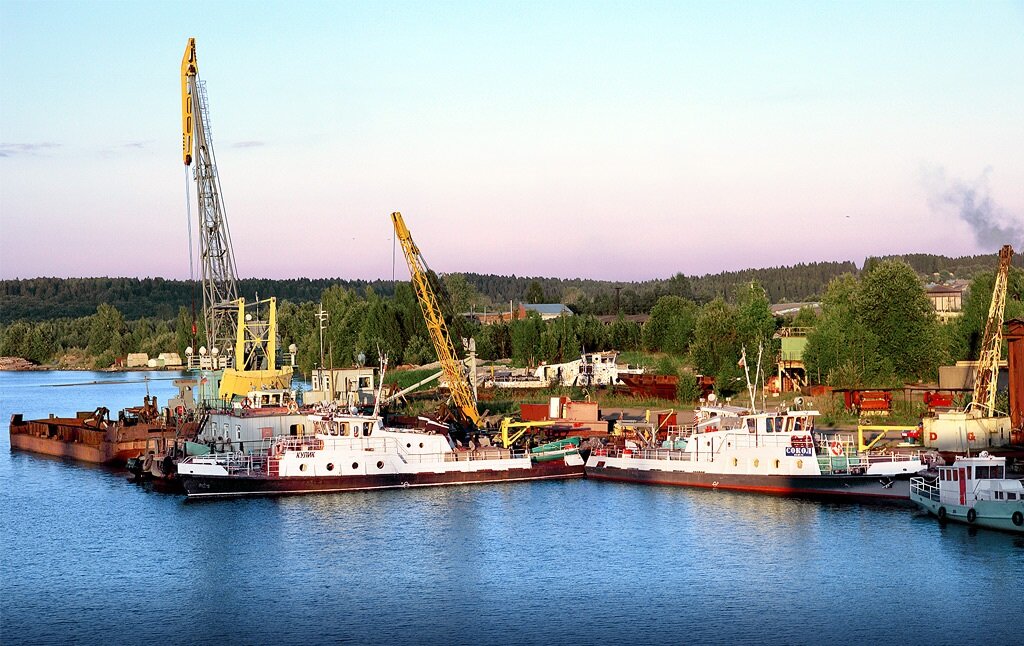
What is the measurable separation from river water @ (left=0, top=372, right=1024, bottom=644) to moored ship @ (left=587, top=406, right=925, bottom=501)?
1.15 m

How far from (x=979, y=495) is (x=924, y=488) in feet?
11.9

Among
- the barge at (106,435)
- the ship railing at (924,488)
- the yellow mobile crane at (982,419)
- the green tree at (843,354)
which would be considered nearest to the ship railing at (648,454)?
the ship railing at (924,488)

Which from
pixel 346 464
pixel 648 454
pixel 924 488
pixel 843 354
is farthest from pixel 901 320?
pixel 346 464

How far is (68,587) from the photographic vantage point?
3966 cm

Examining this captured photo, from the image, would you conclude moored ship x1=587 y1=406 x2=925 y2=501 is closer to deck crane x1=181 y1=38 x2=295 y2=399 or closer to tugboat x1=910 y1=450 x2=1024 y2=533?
tugboat x1=910 y1=450 x2=1024 y2=533

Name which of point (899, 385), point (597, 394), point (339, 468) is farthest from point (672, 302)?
point (339, 468)

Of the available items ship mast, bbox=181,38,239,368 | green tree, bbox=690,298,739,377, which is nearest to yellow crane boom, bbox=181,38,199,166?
ship mast, bbox=181,38,239,368

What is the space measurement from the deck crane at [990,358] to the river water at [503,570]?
45.7 feet

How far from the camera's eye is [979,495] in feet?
145

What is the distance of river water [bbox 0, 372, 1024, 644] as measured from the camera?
1351 inches

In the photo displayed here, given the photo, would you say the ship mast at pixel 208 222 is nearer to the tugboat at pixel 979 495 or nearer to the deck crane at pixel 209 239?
the deck crane at pixel 209 239

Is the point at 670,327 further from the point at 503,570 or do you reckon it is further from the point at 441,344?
the point at 503,570

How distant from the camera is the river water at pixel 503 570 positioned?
34.3 meters

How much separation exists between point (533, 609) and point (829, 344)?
57.5m
